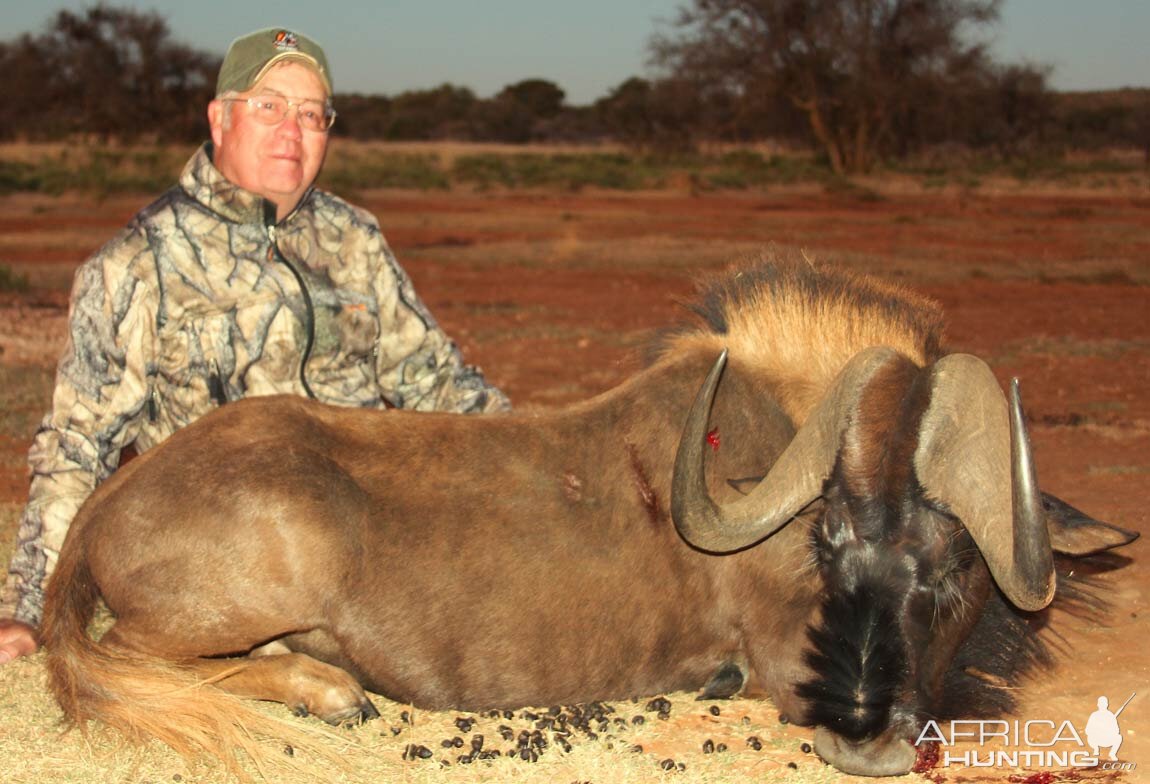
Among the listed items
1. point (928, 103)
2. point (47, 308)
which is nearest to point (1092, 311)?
point (47, 308)

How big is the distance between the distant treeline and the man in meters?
34.9

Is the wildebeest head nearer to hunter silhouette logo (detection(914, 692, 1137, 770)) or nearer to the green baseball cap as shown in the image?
hunter silhouette logo (detection(914, 692, 1137, 770))

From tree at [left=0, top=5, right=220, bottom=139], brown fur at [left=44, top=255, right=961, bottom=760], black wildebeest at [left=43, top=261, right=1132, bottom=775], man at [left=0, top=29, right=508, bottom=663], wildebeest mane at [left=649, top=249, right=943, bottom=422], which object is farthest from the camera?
tree at [left=0, top=5, right=220, bottom=139]

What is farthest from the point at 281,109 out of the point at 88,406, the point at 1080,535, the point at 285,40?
the point at 1080,535

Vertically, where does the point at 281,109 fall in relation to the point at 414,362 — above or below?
above

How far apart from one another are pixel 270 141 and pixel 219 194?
28cm

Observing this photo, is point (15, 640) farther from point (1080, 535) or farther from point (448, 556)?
point (1080, 535)

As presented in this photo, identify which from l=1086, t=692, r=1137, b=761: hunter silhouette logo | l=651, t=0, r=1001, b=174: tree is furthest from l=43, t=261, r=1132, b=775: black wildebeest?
l=651, t=0, r=1001, b=174: tree

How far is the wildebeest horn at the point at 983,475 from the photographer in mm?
3270

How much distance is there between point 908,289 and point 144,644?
2683 mm

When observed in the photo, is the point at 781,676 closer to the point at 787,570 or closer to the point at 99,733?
the point at 787,570

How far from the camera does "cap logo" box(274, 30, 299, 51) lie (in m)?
4.63

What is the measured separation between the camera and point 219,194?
4750 mm

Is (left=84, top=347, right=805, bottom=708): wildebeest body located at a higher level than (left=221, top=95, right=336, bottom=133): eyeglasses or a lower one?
lower
